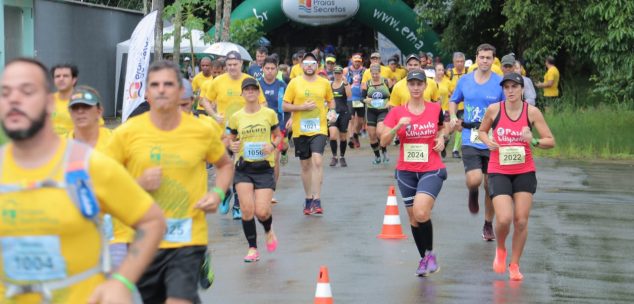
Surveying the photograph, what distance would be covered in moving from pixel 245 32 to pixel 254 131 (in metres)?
20.6

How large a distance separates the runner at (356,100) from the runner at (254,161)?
38.1ft

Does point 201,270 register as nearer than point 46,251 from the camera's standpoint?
No

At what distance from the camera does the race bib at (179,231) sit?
6785mm

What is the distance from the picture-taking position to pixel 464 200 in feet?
51.1

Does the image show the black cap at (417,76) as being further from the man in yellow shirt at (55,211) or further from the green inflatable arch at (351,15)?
the green inflatable arch at (351,15)

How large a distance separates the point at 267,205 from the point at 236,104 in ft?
13.5

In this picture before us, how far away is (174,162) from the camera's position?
22.1 ft

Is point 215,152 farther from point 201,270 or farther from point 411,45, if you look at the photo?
point 411,45

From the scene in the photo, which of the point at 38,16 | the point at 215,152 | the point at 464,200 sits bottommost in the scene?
the point at 464,200

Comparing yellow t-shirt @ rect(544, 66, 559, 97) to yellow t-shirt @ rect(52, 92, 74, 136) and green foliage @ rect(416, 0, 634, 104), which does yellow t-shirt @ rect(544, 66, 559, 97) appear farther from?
yellow t-shirt @ rect(52, 92, 74, 136)

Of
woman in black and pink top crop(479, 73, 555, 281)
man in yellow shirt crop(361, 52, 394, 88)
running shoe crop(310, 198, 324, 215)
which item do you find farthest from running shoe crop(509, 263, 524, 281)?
man in yellow shirt crop(361, 52, 394, 88)

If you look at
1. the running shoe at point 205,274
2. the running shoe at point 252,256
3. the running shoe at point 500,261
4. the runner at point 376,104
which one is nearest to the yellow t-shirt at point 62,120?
the running shoe at point 252,256

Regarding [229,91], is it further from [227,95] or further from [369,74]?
[369,74]

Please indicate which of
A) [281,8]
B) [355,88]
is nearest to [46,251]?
[355,88]
